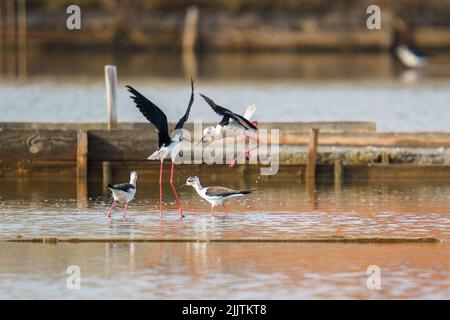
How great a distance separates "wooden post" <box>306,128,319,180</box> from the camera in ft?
76.9

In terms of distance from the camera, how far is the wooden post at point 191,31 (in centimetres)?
7019

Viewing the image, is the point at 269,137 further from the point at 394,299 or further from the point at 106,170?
the point at 394,299

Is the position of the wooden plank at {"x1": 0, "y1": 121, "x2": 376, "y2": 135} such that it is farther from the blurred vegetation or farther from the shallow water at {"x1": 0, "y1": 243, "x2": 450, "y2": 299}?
the blurred vegetation

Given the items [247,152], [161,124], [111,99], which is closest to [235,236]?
[161,124]

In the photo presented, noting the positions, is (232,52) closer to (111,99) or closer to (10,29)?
(10,29)

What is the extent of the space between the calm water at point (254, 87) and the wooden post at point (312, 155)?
1038cm

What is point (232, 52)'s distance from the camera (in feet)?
233

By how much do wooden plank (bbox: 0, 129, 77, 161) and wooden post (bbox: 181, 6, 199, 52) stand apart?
46.7 meters

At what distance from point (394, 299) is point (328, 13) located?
60.5m

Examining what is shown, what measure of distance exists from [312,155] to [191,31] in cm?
4776

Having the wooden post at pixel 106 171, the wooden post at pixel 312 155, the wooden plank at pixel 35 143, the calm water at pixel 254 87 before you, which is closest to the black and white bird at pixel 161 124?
the wooden post at pixel 106 171

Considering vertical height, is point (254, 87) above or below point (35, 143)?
above

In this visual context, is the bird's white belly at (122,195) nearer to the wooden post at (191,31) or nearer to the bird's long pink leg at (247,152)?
the bird's long pink leg at (247,152)
